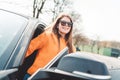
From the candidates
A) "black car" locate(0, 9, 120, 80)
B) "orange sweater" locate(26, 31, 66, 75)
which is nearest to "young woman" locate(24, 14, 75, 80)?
"orange sweater" locate(26, 31, 66, 75)

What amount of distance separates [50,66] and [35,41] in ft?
3.70

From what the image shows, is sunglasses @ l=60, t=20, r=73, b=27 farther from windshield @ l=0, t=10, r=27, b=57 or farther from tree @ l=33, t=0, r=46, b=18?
tree @ l=33, t=0, r=46, b=18

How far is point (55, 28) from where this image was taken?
4059 mm

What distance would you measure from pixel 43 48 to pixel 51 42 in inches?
5.1

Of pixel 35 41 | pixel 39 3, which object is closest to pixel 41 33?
pixel 35 41

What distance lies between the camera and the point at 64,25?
393 cm

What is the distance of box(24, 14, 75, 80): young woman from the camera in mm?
3533

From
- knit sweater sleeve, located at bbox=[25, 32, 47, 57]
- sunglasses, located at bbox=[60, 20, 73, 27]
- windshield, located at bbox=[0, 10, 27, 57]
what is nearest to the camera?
windshield, located at bbox=[0, 10, 27, 57]

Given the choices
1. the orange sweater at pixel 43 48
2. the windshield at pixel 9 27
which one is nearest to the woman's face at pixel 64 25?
the orange sweater at pixel 43 48

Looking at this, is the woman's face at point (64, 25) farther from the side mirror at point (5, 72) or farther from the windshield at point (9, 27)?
the side mirror at point (5, 72)

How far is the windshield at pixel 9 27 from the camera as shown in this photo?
2.86 m

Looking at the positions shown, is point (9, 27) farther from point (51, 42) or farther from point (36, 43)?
point (51, 42)

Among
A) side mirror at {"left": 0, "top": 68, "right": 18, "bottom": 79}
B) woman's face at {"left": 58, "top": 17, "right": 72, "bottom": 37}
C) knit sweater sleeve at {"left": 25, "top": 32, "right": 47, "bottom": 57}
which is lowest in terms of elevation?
side mirror at {"left": 0, "top": 68, "right": 18, "bottom": 79}

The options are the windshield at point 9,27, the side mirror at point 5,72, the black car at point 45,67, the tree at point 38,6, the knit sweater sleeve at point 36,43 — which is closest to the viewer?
the black car at point 45,67
